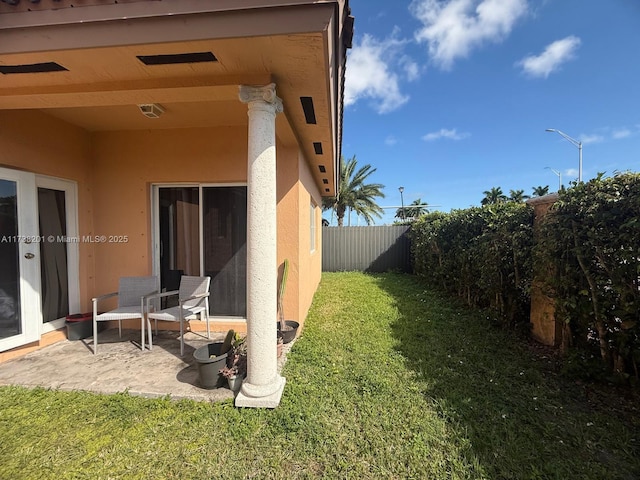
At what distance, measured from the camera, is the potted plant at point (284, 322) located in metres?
3.64

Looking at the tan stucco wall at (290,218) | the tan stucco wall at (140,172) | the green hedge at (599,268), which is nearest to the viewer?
the green hedge at (599,268)

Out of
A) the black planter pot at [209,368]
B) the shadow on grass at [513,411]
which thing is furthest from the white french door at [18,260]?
the shadow on grass at [513,411]

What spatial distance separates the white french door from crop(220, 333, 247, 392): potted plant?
254 cm

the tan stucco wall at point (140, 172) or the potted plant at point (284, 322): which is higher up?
the tan stucco wall at point (140, 172)

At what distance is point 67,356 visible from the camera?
129 inches

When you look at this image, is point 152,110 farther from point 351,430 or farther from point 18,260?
point 351,430

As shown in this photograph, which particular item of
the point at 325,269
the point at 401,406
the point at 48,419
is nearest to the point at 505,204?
the point at 401,406

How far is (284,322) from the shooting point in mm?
3764

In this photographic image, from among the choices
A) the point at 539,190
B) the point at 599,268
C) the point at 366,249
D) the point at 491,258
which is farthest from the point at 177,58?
the point at 539,190

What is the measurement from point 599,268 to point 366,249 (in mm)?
9324

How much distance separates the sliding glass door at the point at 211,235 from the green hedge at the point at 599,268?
12.5 feet

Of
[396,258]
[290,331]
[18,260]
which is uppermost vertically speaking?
[18,260]

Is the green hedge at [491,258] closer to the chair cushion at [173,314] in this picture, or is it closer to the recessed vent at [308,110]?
the recessed vent at [308,110]

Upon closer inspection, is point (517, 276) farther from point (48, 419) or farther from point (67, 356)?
point (67, 356)
